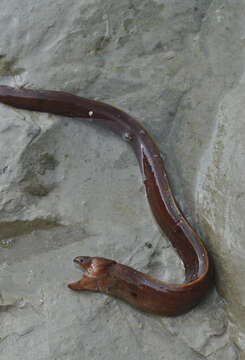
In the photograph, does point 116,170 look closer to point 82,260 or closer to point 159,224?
point 159,224

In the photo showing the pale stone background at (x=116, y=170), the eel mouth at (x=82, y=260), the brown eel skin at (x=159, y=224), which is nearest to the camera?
the pale stone background at (x=116, y=170)

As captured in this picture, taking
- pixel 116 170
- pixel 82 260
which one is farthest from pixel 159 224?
pixel 82 260

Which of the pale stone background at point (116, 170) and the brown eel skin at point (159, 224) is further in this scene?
the brown eel skin at point (159, 224)

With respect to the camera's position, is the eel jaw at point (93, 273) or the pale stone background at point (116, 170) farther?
the eel jaw at point (93, 273)

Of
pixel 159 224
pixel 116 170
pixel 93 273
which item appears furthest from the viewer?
pixel 116 170

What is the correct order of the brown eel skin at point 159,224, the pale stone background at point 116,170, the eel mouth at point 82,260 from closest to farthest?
1. the pale stone background at point 116,170
2. the brown eel skin at point 159,224
3. the eel mouth at point 82,260

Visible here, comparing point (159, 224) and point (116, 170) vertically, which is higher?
point (116, 170)
